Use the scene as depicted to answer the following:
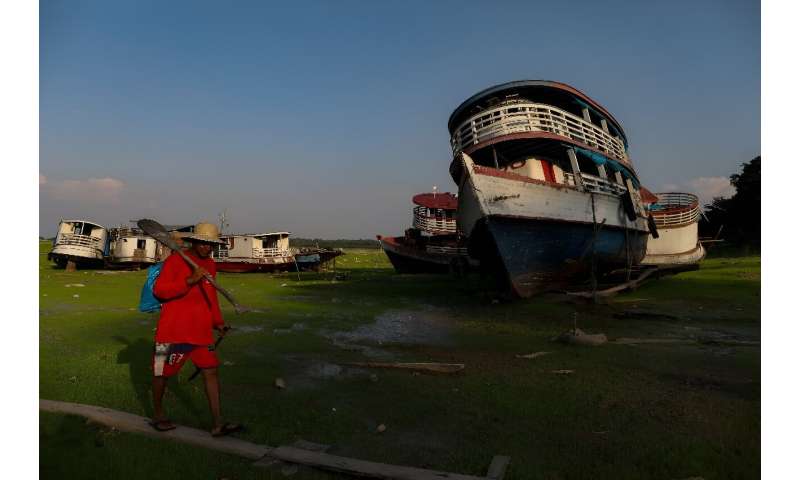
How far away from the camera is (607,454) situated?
370cm

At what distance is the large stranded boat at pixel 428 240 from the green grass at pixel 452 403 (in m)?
18.5

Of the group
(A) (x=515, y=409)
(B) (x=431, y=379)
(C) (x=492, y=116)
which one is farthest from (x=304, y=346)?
(C) (x=492, y=116)

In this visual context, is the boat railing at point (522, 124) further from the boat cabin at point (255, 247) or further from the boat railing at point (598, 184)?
the boat cabin at point (255, 247)

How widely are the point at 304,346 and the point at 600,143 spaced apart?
1357cm

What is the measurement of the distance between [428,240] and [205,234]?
26802 millimetres

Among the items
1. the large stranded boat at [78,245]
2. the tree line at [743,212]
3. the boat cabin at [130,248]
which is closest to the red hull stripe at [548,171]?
the tree line at [743,212]

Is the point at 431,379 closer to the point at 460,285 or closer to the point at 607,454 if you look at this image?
the point at 607,454

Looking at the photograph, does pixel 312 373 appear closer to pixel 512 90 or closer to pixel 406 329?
pixel 406 329

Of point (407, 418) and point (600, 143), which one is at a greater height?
point (600, 143)

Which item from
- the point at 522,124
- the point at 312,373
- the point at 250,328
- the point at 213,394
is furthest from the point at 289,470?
the point at 522,124

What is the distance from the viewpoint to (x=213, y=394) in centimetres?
397

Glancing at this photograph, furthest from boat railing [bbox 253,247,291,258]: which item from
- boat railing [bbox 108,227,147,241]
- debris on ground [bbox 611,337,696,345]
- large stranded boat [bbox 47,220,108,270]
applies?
debris on ground [bbox 611,337,696,345]

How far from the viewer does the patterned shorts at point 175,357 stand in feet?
13.2
